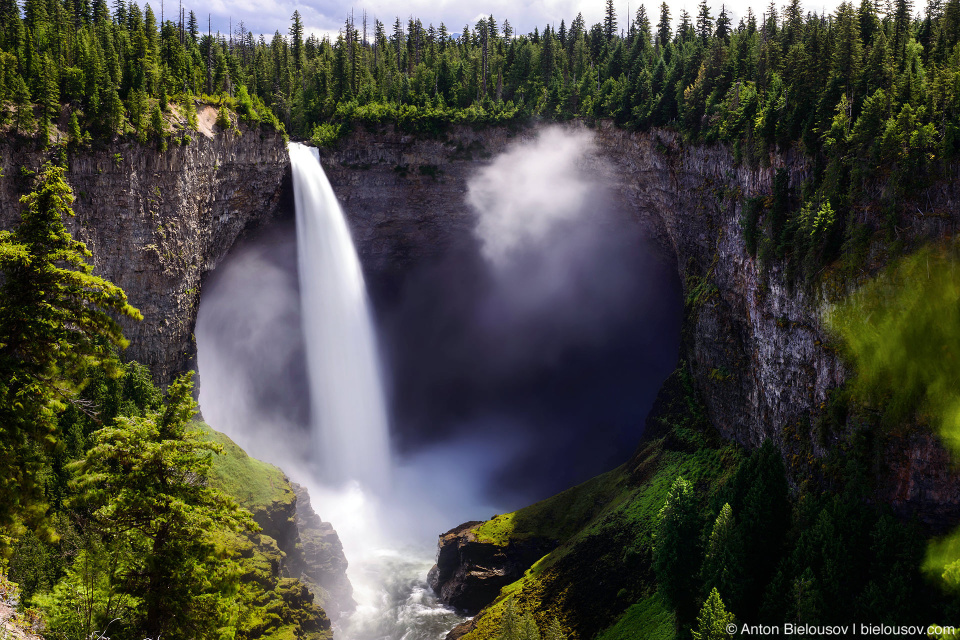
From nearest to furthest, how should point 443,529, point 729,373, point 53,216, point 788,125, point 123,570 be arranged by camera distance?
point 53,216 → point 123,570 → point 788,125 → point 729,373 → point 443,529

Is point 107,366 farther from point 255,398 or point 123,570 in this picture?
point 255,398

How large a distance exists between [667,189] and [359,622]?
1881 inches

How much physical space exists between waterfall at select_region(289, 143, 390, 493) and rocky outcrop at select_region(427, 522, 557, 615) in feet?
64.0

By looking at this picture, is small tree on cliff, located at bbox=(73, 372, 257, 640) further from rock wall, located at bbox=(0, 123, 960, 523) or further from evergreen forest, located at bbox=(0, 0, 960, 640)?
rock wall, located at bbox=(0, 123, 960, 523)

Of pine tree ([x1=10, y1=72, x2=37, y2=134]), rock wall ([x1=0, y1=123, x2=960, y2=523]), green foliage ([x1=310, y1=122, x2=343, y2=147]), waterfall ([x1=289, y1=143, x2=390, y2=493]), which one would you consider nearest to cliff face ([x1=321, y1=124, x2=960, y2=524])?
rock wall ([x1=0, y1=123, x2=960, y2=523])

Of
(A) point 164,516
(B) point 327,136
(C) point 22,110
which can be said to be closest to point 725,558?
(A) point 164,516

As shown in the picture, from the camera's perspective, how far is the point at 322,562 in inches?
2421

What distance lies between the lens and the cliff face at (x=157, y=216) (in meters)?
53.1

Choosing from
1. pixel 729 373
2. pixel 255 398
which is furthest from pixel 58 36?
pixel 729 373

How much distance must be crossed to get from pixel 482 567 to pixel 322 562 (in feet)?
49.0

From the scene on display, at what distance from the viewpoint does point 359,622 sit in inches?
2264

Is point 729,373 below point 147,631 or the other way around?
the other way around

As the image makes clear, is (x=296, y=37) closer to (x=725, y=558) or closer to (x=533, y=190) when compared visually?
(x=533, y=190)

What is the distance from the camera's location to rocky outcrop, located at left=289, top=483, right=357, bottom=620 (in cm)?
5885
